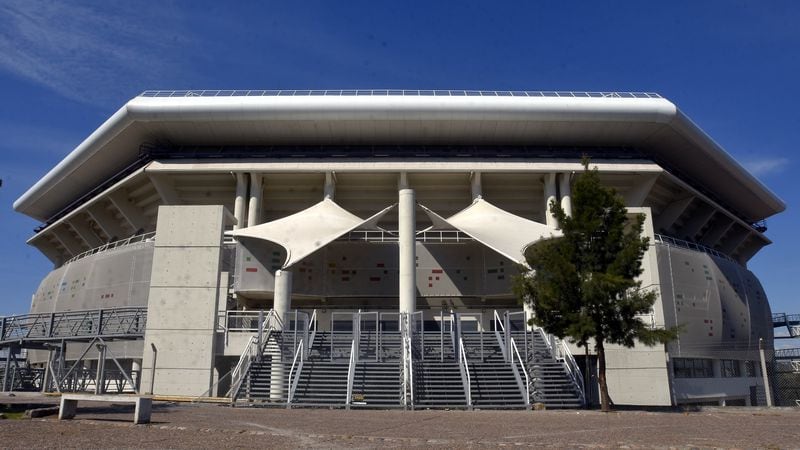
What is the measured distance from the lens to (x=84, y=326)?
25391 mm

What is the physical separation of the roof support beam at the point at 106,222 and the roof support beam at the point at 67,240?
6.48m

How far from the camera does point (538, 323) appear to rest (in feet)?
54.5

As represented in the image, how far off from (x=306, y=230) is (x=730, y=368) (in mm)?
22964

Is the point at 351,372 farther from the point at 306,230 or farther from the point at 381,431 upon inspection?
the point at 306,230

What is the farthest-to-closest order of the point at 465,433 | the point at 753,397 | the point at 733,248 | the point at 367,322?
the point at 733,248 → the point at 753,397 → the point at 367,322 → the point at 465,433

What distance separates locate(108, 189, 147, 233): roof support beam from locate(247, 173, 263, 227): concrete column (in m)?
8.44

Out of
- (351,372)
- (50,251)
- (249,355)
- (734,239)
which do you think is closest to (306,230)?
(249,355)

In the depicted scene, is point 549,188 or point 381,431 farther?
point 549,188

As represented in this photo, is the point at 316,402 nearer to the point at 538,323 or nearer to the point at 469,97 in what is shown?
the point at 538,323

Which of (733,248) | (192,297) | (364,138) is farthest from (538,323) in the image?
(733,248)

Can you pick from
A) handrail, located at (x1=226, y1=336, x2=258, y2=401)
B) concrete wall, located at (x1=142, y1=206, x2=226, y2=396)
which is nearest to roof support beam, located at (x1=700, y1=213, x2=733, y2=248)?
handrail, located at (x1=226, y1=336, x2=258, y2=401)

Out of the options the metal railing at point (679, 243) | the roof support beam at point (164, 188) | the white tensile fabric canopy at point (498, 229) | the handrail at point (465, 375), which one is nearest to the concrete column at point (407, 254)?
the white tensile fabric canopy at point (498, 229)

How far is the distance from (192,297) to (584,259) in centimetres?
1262

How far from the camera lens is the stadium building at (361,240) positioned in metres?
20.5
